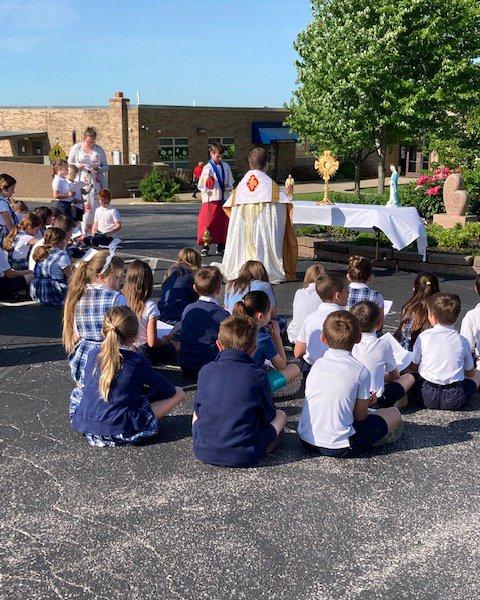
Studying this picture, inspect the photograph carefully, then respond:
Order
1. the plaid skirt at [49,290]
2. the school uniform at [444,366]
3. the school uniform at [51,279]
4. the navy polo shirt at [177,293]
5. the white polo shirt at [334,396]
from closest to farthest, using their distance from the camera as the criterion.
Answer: the white polo shirt at [334,396], the school uniform at [444,366], the navy polo shirt at [177,293], the school uniform at [51,279], the plaid skirt at [49,290]

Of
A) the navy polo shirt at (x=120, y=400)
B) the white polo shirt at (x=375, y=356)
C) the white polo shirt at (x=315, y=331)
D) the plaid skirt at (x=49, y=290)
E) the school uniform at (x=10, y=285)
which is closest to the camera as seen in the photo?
the navy polo shirt at (x=120, y=400)

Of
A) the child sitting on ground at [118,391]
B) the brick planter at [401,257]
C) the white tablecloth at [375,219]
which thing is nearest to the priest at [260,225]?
the white tablecloth at [375,219]

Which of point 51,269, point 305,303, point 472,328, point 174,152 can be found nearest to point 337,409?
point 305,303

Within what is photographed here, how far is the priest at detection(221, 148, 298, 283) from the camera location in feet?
36.2

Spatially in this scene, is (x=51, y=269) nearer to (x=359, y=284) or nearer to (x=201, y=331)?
(x=201, y=331)

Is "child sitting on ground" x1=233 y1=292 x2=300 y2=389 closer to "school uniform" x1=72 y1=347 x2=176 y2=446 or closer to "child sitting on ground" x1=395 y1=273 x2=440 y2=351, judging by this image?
"school uniform" x1=72 y1=347 x2=176 y2=446

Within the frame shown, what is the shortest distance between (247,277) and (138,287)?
1038 millimetres

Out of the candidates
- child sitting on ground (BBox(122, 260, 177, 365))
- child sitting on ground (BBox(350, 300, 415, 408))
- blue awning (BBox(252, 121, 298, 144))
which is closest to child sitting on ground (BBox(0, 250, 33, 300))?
child sitting on ground (BBox(122, 260, 177, 365))

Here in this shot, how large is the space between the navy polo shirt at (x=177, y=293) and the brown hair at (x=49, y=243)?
2531 millimetres

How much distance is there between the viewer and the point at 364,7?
27703 mm

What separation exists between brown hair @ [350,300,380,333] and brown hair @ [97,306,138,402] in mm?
1797

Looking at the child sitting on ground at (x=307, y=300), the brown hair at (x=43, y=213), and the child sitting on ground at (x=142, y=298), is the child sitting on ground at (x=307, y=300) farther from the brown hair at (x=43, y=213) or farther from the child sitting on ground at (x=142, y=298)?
the brown hair at (x=43, y=213)

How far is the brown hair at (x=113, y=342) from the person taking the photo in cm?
517

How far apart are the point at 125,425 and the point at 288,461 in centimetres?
118
